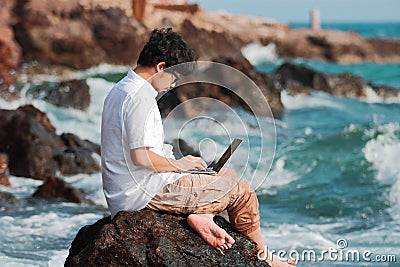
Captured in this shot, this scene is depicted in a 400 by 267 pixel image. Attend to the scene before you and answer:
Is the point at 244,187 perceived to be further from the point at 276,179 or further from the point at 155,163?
the point at 276,179

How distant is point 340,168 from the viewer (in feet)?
40.6

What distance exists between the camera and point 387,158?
12625mm

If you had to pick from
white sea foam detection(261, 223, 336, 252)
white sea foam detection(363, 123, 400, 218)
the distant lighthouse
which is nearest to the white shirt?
white sea foam detection(261, 223, 336, 252)

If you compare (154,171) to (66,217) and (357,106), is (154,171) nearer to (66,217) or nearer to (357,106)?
(66,217)

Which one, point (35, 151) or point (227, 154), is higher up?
point (227, 154)

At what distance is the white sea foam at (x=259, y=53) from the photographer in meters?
44.4

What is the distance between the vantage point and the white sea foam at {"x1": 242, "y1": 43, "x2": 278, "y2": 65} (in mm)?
44375

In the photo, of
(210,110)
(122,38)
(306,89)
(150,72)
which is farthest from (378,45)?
(150,72)

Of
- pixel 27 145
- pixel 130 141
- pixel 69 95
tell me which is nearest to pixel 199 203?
pixel 130 141

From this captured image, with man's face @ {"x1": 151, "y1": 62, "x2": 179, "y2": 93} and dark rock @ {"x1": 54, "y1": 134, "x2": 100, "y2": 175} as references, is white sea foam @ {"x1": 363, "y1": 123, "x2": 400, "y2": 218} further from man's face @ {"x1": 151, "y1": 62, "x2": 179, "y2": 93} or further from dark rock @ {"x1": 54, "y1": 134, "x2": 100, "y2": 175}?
man's face @ {"x1": 151, "y1": 62, "x2": 179, "y2": 93}

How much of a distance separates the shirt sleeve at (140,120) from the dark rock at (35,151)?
20.8 feet

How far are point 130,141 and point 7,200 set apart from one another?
4.85m

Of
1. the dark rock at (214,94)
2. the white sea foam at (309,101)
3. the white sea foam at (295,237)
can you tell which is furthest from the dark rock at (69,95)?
the white sea foam at (295,237)

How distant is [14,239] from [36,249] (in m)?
0.42
